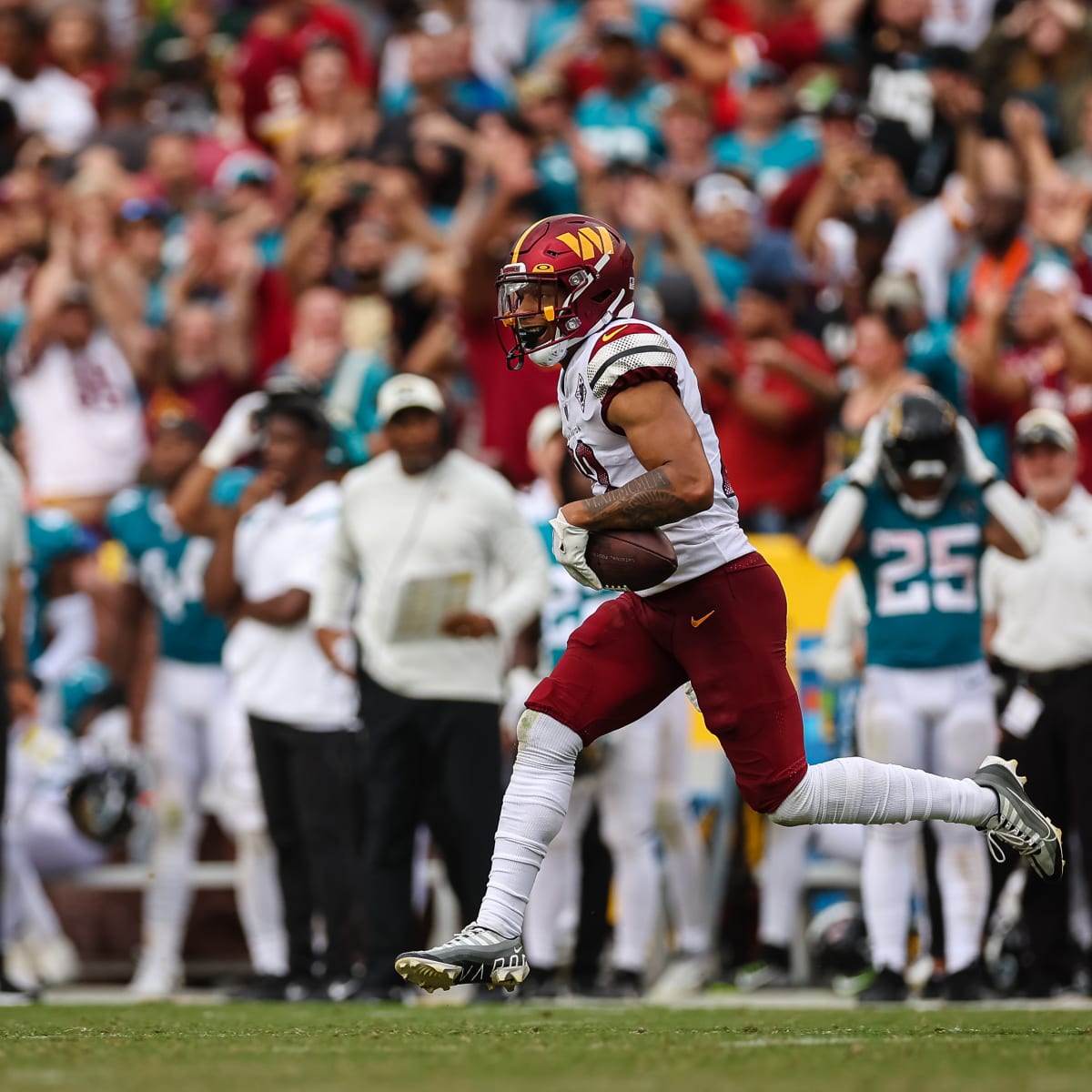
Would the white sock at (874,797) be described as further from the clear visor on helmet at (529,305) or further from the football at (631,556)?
→ the clear visor on helmet at (529,305)

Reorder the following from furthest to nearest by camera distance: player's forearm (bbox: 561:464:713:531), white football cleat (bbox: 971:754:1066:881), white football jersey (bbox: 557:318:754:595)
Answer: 1. white football cleat (bbox: 971:754:1066:881)
2. white football jersey (bbox: 557:318:754:595)
3. player's forearm (bbox: 561:464:713:531)

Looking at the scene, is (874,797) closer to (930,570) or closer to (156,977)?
(930,570)

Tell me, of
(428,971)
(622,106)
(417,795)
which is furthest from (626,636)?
(622,106)

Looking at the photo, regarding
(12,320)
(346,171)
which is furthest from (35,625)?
(346,171)

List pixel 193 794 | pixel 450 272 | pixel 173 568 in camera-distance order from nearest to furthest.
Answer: pixel 193 794 < pixel 173 568 < pixel 450 272

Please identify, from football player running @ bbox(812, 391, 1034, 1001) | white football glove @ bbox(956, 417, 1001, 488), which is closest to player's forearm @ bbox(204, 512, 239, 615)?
football player running @ bbox(812, 391, 1034, 1001)

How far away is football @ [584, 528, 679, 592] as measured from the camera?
5707 mm

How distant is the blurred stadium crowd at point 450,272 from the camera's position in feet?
32.1

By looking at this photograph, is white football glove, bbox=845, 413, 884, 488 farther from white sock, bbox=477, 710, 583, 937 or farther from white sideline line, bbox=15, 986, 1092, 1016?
white sock, bbox=477, 710, 583, 937

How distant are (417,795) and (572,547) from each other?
2996mm

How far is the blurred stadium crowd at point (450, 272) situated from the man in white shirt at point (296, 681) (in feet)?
0.16

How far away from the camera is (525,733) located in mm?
5984

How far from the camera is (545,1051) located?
5434 millimetres

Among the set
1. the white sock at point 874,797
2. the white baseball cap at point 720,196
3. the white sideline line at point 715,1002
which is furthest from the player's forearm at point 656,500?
the white baseball cap at point 720,196
